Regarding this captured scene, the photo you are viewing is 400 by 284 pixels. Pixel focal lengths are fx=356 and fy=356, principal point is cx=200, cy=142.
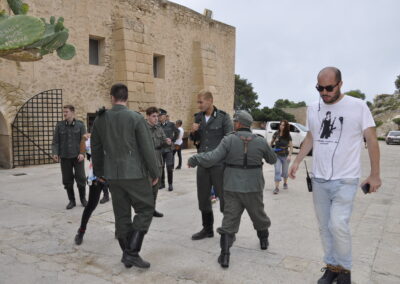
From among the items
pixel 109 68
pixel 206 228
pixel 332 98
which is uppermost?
pixel 109 68

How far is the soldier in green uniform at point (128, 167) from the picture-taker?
3.44 meters

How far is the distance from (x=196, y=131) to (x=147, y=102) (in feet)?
34.2

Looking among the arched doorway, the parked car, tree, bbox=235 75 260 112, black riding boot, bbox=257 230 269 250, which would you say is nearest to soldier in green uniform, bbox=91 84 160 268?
black riding boot, bbox=257 230 269 250

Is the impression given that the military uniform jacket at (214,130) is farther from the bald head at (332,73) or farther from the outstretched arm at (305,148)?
the bald head at (332,73)

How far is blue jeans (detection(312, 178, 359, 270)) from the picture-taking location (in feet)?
9.64

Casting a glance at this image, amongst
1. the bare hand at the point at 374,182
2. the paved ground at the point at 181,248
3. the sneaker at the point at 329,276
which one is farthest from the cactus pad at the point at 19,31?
the sneaker at the point at 329,276

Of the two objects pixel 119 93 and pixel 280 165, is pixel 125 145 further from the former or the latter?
pixel 280 165

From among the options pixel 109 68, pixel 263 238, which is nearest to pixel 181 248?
pixel 263 238

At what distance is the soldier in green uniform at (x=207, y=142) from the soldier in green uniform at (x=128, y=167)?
90cm

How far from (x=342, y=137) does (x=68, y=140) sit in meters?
4.42

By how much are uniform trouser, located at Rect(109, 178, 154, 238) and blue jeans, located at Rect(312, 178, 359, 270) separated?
163 centimetres

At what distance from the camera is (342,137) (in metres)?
3.01

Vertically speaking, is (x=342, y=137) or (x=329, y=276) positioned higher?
(x=342, y=137)

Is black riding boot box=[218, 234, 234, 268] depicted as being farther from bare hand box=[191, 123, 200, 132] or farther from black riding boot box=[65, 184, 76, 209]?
black riding boot box=[65, 184, 76, 209]
